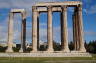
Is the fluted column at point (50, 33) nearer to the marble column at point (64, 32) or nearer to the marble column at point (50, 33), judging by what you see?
the marble column at point (50, 33)

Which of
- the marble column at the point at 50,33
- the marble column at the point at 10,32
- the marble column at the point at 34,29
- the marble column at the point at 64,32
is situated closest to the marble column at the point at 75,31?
the marble column at the point at 64,32

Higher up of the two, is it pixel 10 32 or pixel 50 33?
pixel 10 32

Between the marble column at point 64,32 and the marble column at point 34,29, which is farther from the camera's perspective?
the marble column at point 34,29

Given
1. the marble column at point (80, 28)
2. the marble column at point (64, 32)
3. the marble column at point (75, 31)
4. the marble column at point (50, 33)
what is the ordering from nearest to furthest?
1. the marble column at point (80, 28)
2. the marble column at point (64, 32)
3. the marble column at point (50, 33)
4. the marble column at point (75, 31)

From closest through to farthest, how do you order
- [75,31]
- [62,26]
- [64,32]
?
[64,32] < [62,26] < [75,31]

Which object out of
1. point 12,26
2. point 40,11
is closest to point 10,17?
point 12,26

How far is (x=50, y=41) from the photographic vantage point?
78.4 m

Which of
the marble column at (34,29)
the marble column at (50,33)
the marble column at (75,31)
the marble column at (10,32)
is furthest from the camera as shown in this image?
the marble column at (10,32)

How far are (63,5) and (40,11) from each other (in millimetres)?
12507

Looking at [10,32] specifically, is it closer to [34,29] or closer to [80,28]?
[34,29]

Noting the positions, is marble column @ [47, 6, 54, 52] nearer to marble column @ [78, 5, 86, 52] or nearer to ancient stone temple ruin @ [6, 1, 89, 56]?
ancient stone temple ruin @ [6, 1, 89, 56]

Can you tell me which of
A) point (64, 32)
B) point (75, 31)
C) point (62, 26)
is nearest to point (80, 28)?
point (64, 32)

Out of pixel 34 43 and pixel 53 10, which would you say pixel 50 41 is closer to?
pixel 34 43

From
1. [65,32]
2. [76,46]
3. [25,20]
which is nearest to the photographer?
[65,32]
